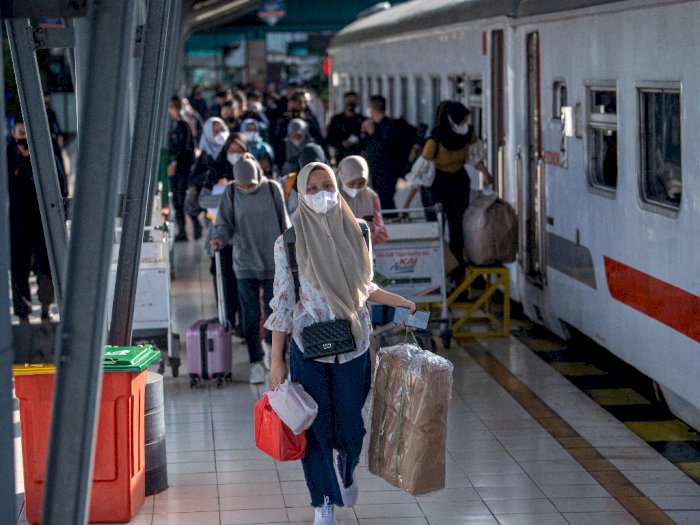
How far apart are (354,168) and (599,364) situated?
2.37 meters

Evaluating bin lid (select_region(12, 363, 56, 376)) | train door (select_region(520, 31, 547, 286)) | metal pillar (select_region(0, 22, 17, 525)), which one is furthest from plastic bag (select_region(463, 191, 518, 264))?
metal pillar (select_region(0, 22, 17, 525))

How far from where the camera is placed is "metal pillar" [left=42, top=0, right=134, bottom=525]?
4.29 metres

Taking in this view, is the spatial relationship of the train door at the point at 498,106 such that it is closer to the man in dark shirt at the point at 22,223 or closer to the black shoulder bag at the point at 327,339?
the man in dark shirt at the point at 22,223

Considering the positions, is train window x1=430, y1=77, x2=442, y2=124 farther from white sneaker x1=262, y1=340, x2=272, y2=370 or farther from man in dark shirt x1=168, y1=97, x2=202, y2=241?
white sneaker x1=262, y1=340, x2=272, y2=370

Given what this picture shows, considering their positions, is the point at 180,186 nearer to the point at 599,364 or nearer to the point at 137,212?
the point at 599,364

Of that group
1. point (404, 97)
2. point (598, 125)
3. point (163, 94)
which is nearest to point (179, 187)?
point (404, 97)

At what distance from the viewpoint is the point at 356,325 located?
630 centimetres

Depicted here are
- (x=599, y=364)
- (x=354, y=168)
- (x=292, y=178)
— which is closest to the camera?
(x=354, y=168)

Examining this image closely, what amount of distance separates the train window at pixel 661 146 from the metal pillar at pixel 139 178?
2923 millimetres

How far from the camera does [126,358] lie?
6648mm

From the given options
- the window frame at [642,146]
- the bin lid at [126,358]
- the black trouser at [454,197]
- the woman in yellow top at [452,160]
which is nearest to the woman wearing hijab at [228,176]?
the woman in yellow top at [452,160]

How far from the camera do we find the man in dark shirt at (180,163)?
685 inches

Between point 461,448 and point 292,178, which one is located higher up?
point 292,178

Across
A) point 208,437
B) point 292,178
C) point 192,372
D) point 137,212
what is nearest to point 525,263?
point 292,178
